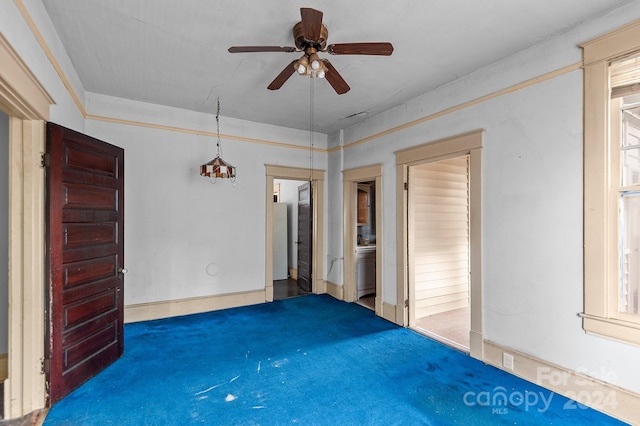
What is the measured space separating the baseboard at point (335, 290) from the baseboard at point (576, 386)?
2.65 metres

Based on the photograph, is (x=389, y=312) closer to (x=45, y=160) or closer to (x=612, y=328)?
(x=612, y=328)

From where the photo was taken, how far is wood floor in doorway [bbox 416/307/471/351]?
11.7 feet

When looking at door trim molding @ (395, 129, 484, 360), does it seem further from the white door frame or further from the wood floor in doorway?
the white door frame

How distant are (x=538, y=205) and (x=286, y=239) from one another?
512 centimetres

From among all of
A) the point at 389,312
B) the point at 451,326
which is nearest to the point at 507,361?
the point at 451,326

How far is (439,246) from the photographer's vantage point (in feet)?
14.9

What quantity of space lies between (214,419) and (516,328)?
8.89 ft

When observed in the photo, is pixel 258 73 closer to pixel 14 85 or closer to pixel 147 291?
pixel 14 85

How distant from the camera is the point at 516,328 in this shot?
9.05ft

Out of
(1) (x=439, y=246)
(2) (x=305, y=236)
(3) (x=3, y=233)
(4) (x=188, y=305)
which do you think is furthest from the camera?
(2) (x=305, y=236)

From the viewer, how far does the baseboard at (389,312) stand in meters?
4.14

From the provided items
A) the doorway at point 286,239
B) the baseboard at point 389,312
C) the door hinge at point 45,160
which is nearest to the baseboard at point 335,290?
the doorway at point 286,239

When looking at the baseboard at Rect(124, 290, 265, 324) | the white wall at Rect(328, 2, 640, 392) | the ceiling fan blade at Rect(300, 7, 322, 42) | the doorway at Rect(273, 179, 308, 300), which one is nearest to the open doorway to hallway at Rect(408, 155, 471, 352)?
the white wall at Rect(328, 2, 640, 392)

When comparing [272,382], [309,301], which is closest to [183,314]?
[309,301]
